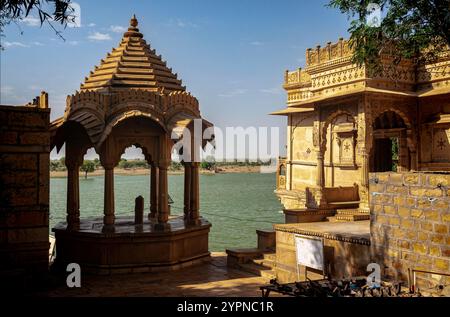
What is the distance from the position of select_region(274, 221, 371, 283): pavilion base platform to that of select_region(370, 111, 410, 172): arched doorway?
4315 millimetres

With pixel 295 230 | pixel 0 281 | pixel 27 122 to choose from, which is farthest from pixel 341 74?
pixel 0 281

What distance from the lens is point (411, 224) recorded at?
7.31m

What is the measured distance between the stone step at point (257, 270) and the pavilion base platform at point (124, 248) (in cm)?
138

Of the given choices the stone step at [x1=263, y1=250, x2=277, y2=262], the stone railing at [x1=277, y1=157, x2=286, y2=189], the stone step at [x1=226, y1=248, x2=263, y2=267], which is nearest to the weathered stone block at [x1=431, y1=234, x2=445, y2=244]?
the stone step at [x1=263, y1=250, x2=277, y2=262]

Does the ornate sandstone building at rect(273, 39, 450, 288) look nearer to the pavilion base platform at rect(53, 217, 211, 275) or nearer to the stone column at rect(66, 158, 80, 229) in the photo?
the pavilion base platform at rect(53, 217, 211, 275)

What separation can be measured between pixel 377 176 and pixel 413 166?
7.20 meters

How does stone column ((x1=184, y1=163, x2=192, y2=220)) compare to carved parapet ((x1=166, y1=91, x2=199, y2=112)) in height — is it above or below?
below

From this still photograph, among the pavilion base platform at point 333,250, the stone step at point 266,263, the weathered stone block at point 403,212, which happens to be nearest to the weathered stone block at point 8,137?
the pavilion base platform at point 333,250

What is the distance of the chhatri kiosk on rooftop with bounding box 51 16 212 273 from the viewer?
1113cm

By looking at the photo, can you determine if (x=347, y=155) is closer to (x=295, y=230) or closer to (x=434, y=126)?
(x=434, y=126)

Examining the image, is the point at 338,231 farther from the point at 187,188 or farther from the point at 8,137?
the point at 8,137

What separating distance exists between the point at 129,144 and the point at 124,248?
8.02ft

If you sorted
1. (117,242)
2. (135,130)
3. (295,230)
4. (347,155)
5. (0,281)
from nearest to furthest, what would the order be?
(0,281) → (295,230) → (117,242) → (135,130) → (347,155)

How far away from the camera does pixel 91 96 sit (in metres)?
11.5
